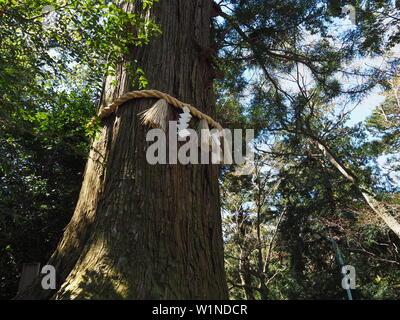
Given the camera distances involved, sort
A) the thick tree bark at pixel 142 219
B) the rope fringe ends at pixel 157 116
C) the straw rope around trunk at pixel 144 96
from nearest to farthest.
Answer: the thick tree bark at pixel 142 219, the rope fringe ends at pixel 157 116, the straw rope around trunk at pixel 144 96

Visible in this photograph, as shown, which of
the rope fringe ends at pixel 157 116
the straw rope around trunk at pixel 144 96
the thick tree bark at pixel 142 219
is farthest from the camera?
the straw rope around trunk at pixel 144 96

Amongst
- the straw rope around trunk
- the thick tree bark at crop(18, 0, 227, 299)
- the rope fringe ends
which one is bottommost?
the thick tree bark at crop(18, 0, 227, 299)

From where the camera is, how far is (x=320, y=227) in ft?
27.7

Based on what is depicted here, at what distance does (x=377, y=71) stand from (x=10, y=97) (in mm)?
4774

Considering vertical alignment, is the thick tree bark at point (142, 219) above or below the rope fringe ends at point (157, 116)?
below

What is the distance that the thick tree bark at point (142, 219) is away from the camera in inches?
38.3

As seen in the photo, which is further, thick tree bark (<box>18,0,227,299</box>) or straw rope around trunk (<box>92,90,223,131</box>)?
straw rope around trunk (<box>92,90,223,131</box>)

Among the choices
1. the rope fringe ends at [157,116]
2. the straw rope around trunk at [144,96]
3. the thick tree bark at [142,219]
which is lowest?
the thick tree bark at [142,219]

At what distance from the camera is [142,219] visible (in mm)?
1107

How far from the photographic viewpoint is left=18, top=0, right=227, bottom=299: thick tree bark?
0.97m

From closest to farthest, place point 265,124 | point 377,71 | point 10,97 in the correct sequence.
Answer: point 10,97, point 377,71, point 265,124

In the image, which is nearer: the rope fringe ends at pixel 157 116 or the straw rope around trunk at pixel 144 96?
the rope fringe ends at pixel 157 116
